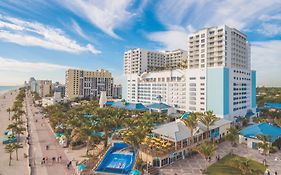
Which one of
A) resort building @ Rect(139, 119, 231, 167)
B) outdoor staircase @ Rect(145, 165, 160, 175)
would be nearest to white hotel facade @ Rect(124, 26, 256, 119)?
resort building @ Rect(139, 119, 231, 167)

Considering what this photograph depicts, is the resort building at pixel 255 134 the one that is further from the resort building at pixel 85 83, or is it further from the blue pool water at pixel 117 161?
the resort building at pixel 85 83

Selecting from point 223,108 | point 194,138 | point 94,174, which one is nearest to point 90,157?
point 94,174

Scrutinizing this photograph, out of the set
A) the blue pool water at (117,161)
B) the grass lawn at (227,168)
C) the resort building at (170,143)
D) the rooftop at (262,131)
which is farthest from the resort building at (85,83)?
the grass lawn at (227,168)

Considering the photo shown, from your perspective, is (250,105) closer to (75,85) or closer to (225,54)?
(225,54)

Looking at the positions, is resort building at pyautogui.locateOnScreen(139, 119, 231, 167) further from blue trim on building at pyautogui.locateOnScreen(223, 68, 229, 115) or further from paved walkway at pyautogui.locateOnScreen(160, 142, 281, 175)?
blue trim on building at pyautogui.locateOnScreen(223, 68, 229, 115)

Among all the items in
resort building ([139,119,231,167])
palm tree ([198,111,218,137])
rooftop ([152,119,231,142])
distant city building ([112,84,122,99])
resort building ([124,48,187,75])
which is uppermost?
resort building ([124,48,187,75])
